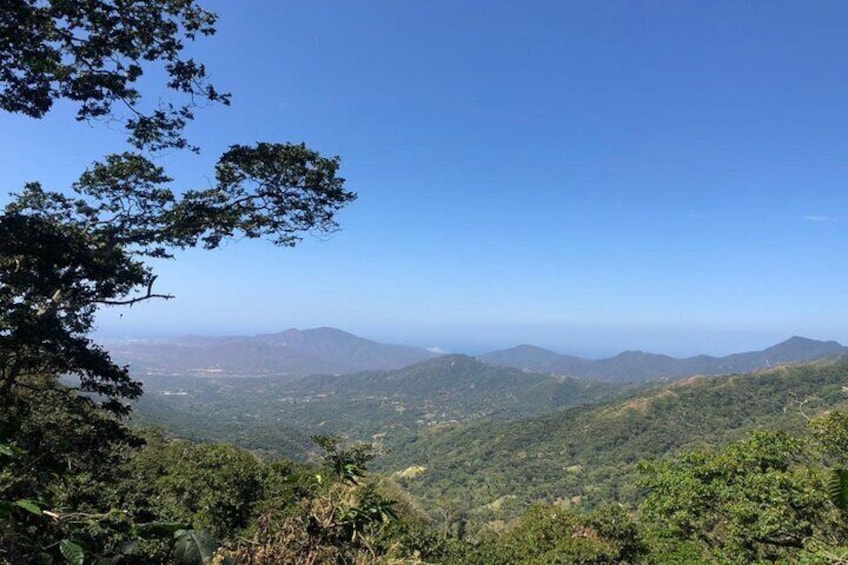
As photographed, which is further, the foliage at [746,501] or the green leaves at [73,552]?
the foliage at [746,501]

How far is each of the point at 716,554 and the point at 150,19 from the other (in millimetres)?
18271

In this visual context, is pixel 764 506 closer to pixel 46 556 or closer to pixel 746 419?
pixel 46 556

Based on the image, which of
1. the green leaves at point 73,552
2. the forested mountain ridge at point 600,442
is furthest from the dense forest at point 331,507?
the forested mountain ridge at point 600,442

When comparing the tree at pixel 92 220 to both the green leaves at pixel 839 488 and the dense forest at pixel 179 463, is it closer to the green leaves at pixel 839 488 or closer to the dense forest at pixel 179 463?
the dense forest at pixel 179 463

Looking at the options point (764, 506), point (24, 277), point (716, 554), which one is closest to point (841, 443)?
point (764, 506)

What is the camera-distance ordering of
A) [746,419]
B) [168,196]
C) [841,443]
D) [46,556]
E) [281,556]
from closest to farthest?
[46,556], [281,556], [168,196], [841,443], [746,419]

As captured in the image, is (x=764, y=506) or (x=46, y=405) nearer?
(x=46, y=405)

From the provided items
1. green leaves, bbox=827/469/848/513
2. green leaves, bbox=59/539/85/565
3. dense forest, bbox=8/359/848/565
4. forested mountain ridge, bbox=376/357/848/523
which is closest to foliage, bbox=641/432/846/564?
dense forest, bbox=8/359/848/565

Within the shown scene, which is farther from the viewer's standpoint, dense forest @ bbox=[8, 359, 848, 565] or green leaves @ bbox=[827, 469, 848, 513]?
green leaves @ bbox=[827, 469, 848, 513]

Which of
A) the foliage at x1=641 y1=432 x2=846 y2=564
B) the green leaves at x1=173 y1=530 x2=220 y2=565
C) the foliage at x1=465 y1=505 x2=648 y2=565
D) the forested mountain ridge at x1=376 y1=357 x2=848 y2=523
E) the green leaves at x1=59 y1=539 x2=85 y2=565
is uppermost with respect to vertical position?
the green leaves at x1=59 y1=539 x2=85 y2=565

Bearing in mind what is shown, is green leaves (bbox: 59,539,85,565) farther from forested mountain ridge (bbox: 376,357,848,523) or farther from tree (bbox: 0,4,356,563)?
forested mountain ridge (bbox: 376,357,848,523)

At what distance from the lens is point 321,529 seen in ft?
7.89

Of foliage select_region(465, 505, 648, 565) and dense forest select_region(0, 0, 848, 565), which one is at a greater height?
dense forest select_region(0, 0, 848, 565)

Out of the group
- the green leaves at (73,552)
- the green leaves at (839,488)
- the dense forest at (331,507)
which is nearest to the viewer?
the green leaves at (73,552)
